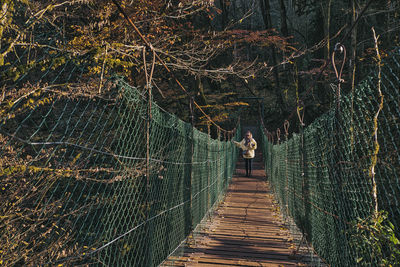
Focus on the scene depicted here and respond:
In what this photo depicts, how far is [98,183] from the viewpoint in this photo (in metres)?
3.30

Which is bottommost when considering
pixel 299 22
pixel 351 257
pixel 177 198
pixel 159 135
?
pixel 351 257

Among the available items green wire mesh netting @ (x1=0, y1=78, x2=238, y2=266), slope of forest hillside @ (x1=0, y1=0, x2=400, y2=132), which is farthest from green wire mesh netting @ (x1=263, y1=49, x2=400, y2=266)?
green wire mesh netting @ (x1=0, y1=78, x2=238, y2=266)

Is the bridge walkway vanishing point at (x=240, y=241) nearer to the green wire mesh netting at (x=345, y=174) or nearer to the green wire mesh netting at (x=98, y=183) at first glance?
the green wire mesh netting at (x=98, y=183)

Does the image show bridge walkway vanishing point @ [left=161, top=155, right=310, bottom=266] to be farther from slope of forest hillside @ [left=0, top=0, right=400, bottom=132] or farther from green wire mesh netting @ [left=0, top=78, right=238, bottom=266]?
A: slope of forest hillside @ [left=0, top=0, right=400, bottom=132]

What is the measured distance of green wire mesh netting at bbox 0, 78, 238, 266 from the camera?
166 cm

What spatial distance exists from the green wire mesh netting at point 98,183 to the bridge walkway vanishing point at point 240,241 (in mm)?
211

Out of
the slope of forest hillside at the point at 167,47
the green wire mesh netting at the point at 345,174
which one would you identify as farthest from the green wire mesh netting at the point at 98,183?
the green wire mesh netting at the point at 345,174

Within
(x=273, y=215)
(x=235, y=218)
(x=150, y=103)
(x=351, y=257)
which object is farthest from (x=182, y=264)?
(x=273, y=215)

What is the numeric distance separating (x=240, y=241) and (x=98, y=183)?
1673mm

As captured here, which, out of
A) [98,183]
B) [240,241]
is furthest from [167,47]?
[240,241]

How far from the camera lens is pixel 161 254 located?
2773 millimetres

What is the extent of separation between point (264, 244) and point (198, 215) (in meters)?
0.97

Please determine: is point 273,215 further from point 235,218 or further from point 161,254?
point 161,254

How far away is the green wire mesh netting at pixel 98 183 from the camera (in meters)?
1.66
